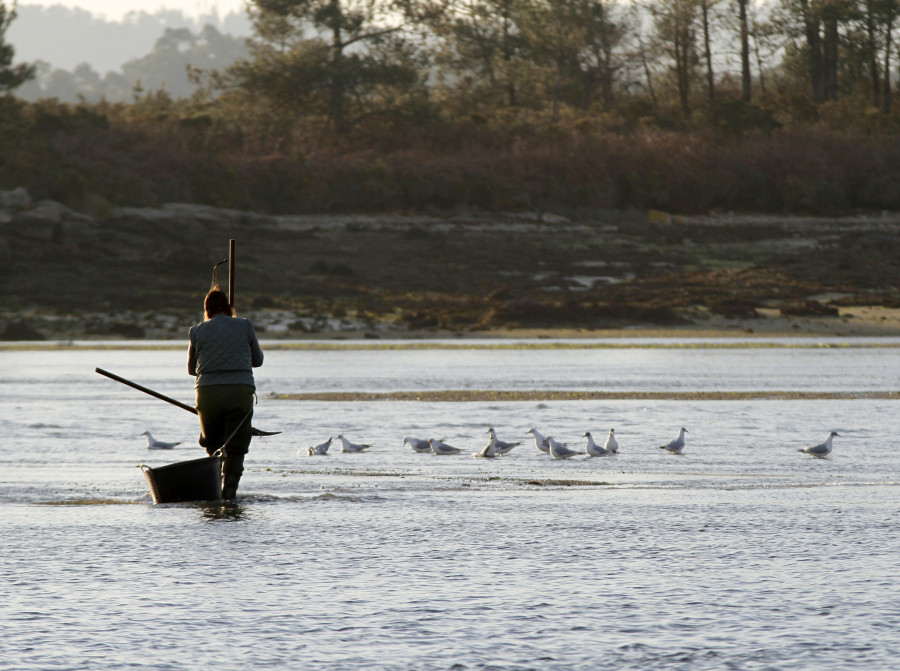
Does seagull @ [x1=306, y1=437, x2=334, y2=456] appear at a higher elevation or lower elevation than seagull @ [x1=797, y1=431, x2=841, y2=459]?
higher

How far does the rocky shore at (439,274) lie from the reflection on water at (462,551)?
20800 mm

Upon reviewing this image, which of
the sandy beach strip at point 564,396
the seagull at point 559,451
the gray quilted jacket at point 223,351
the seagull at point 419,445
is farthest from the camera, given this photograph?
the sandy beach strip at point 564,396

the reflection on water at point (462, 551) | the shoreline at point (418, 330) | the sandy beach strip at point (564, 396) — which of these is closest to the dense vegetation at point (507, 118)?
the shoreline at point (418, 330)

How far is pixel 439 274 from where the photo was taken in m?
40.7

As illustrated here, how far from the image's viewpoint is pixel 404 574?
7410 millimetres

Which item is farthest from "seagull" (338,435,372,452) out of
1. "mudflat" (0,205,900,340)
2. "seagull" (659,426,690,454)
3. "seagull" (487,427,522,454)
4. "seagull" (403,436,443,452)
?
"mudflat" (0,205,900,340)

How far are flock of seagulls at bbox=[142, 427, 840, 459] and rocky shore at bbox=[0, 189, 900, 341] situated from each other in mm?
22424

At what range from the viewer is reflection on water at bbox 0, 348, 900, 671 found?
19.5 feet

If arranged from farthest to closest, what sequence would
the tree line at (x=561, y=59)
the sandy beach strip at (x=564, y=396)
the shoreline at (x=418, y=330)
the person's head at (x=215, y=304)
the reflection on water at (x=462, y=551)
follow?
the tree line at (x=561, y=59)
the shoreline at (x=418, y=330)
the sandy beach strip at (x=564, y=396)
the person's head at (x=215, y=304)
the reflection on water at (x=462, y=551)

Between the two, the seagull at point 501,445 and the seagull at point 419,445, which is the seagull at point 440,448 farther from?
the seagull at point 501,445

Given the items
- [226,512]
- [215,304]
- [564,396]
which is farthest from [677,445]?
[564,396]

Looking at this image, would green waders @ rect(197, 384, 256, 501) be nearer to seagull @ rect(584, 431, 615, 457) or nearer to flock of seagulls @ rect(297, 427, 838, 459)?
flock of seagulls @ rect(297, 427, 838, 459)

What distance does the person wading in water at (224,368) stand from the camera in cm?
969

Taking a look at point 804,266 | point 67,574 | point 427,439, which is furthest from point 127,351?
point 67,574
